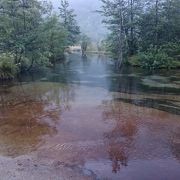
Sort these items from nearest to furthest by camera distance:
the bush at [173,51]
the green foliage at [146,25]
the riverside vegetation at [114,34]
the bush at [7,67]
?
1. the bush at [7,67]
2. the riverside vegetation at [114,34]
3. the bush at [173,51]
4. the green foliage at [146,25]

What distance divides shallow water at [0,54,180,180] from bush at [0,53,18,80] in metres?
3.40

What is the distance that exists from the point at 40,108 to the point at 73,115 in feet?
6.78

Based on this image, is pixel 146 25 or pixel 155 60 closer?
pixel 155 60

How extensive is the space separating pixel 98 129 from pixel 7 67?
1372 centimetres

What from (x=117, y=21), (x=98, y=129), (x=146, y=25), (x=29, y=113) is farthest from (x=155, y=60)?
(x=98, y=129)

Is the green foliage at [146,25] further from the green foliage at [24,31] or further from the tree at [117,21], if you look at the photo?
the green foliage at [24,31]

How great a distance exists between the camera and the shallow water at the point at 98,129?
7914 millimetres

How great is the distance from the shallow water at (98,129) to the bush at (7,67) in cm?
340

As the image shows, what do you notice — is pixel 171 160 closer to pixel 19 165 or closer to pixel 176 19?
pixel 19 165

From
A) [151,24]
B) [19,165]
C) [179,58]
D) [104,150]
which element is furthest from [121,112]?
[151,24]

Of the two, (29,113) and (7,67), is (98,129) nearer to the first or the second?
(29,113)

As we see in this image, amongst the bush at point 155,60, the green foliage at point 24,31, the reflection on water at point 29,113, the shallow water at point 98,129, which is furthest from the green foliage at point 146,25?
the reflection on water at point 29,113

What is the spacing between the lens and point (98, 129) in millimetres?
10664

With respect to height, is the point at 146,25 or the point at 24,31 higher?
the point at 146,25
